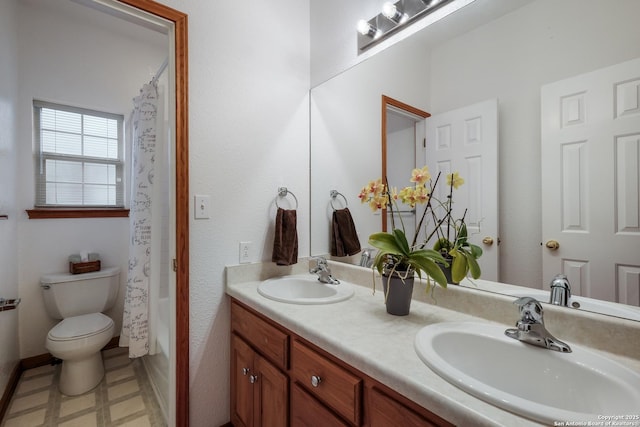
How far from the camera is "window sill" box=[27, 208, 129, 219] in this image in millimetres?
2066

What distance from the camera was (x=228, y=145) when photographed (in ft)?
4.77

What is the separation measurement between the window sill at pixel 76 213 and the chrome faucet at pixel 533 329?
2.70 meters

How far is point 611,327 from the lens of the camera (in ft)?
2.49

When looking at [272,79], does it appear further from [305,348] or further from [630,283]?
[630,283]

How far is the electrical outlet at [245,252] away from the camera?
59.1 inches

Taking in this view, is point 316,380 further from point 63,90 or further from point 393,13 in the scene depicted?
point 63,90

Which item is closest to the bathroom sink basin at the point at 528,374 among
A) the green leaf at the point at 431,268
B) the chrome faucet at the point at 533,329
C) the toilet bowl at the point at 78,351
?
the chrome faucet at the point at 533,329

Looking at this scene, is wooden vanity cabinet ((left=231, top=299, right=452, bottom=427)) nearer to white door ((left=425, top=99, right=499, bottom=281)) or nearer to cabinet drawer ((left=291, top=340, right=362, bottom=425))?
cabinet drawer ((left=291, top=340, right=362, bottom=425))

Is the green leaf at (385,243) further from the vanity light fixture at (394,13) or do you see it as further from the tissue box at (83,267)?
the tissue box at (83,267)

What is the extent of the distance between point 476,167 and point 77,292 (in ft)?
8.78

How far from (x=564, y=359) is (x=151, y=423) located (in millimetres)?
1883

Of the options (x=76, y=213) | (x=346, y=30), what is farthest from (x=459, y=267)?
(x=76, y=213)

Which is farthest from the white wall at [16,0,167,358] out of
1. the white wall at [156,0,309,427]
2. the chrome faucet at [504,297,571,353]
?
the chrome faucet at [504,297,571,353]

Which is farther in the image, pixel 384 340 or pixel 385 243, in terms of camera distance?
pixel 385 243
